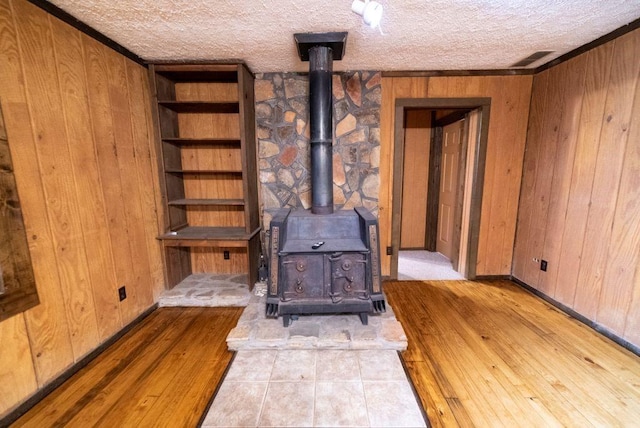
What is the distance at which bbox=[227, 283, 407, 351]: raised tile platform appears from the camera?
1.88 m

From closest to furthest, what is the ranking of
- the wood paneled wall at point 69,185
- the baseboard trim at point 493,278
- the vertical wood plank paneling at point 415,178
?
1. the wood paneled wall at point 69,185
2. the baseboard trim at point 493,278
3. the vertical wood plank paneling at point 415,178

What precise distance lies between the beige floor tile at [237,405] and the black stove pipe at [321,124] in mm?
1296

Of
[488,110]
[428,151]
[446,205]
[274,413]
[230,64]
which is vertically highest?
[230,64]

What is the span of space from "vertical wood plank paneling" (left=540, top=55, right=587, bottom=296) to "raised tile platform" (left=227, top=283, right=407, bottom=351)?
5.19 feet

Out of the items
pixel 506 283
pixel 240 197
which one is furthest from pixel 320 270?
pixel 506 283

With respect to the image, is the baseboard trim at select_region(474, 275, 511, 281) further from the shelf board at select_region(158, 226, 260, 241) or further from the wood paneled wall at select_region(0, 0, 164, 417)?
the wood paneled wall at select_region(0, 0, 164, 417)

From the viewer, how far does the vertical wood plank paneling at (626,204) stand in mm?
1796

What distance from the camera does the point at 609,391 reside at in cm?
153

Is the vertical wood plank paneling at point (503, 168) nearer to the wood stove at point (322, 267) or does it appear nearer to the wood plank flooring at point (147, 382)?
the wood stove at point (322, 267)

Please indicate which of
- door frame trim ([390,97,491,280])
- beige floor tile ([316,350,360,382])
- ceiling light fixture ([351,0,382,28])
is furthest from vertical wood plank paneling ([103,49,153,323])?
door frame trim ([390,97,491,280])

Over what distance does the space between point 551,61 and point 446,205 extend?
1801 millimetres

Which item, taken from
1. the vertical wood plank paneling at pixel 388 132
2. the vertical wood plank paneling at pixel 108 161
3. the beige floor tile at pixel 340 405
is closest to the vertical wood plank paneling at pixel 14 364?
the vertical wood plank paneling at pixel 108 161

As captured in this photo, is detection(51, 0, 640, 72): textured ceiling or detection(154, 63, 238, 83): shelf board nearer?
detection(51, 0, 640, 72): textured ceiling

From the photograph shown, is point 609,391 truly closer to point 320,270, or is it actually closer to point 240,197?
point 320,270
